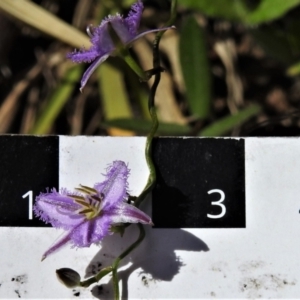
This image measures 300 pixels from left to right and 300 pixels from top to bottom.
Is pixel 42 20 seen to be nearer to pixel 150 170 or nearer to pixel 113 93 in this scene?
pixel 113 93

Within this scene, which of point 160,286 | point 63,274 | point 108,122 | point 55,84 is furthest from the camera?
point 55,84

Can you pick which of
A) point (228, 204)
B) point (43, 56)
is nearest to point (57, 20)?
point (43, 56)

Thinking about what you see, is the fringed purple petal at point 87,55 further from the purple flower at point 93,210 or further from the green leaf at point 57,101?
the green leaf at point 57,101

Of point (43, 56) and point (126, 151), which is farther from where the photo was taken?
point (43, 56)

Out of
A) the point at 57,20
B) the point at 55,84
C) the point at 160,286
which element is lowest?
the point at 160,286

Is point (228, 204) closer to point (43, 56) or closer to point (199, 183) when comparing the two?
point (199, 183)

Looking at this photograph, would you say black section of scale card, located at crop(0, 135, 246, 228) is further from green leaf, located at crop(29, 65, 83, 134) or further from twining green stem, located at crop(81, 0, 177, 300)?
green leaf, located at crop(29, 65, 83, 134)
